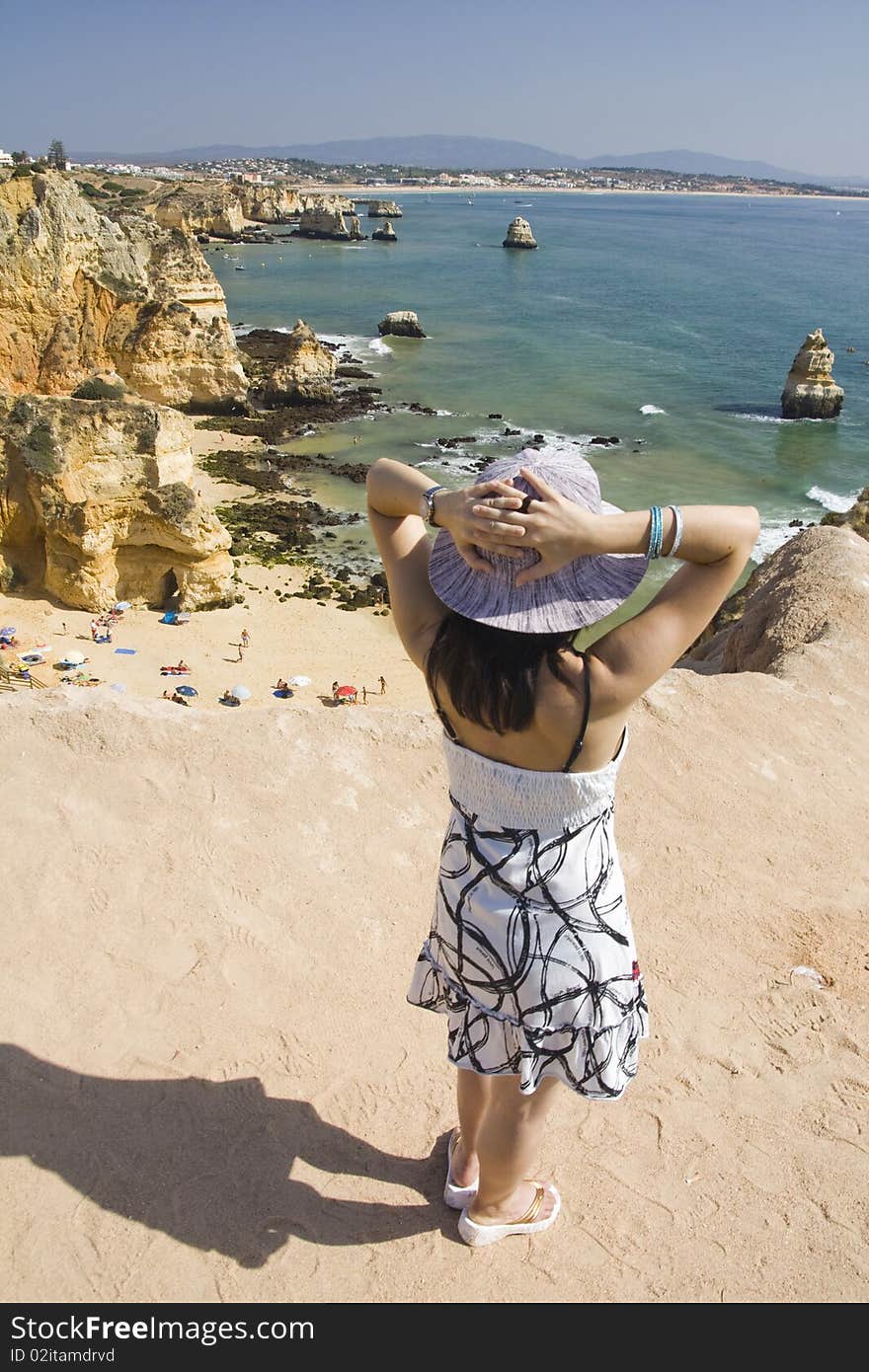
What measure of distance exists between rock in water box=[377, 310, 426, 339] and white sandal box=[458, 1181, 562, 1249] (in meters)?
55.3

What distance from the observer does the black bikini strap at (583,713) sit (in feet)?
7.01

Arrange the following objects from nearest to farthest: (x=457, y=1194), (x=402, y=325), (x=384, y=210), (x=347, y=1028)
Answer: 1. (x=457, y=1194)
2. (x=347, y=1028)
3. (x=402, y=325)
4. (x=384, y=210)

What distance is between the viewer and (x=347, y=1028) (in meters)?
4.24

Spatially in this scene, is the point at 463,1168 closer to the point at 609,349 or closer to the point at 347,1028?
the point at 347,1028

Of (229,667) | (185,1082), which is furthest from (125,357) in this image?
(185,1082)

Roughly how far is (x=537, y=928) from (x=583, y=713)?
69cm

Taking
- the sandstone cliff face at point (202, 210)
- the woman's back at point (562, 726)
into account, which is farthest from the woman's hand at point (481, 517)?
the sandstone cliff face at point (202, 210)

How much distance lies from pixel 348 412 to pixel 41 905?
35081 millimetres

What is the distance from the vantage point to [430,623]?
2371 mm

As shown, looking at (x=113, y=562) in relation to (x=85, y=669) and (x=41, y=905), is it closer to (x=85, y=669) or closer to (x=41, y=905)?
(x=85, y=669)

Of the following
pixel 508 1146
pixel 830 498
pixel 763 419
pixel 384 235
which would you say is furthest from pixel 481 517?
pixel 384 235

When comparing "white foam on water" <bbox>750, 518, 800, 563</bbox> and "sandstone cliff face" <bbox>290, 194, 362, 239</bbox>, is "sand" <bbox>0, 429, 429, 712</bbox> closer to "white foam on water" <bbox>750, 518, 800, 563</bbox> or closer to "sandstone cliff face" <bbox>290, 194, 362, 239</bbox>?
"white foam on water" <bbox>750, 518, 800, 563</bbox>

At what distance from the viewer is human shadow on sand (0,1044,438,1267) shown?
3314 mm

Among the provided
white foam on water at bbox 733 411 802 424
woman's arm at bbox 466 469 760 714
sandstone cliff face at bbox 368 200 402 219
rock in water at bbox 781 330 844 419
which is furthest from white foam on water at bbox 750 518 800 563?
sandstone cliff face at bbox 368 200 402 219
